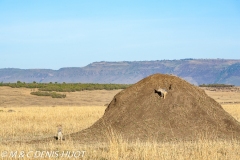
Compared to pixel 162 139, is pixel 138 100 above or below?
above

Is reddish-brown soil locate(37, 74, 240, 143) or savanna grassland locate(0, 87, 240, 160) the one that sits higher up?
reddish-brown soil locate(37, 74, 240, 143)

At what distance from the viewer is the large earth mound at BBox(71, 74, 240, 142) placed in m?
18.9

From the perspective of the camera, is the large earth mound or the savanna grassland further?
the large earth mound

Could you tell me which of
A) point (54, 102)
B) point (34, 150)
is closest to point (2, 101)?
point (54, 102)

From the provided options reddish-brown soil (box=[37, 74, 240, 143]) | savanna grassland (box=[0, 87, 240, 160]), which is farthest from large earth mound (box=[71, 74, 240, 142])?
savanna grassland (box=[0, 87, 240, 160])

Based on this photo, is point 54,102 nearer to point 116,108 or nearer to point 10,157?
point 116,108

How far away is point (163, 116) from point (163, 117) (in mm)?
60

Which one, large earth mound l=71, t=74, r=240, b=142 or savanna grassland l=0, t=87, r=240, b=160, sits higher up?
large earth mound l=71, t=74, r=240, b=142

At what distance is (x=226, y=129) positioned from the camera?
19531 millimetres

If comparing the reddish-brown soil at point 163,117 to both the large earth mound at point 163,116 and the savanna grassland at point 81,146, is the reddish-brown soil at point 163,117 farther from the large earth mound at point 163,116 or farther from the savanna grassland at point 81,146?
the savanna grassland at point 81,146

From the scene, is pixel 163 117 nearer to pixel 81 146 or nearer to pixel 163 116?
pixel 163 116

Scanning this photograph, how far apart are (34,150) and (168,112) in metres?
7.06

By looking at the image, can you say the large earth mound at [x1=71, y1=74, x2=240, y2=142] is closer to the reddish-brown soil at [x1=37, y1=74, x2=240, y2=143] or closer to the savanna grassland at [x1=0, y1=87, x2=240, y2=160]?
the reddish-brown soil at [x1=37, y1=74, x2=240, y2=143]

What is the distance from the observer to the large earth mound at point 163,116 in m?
18.9
